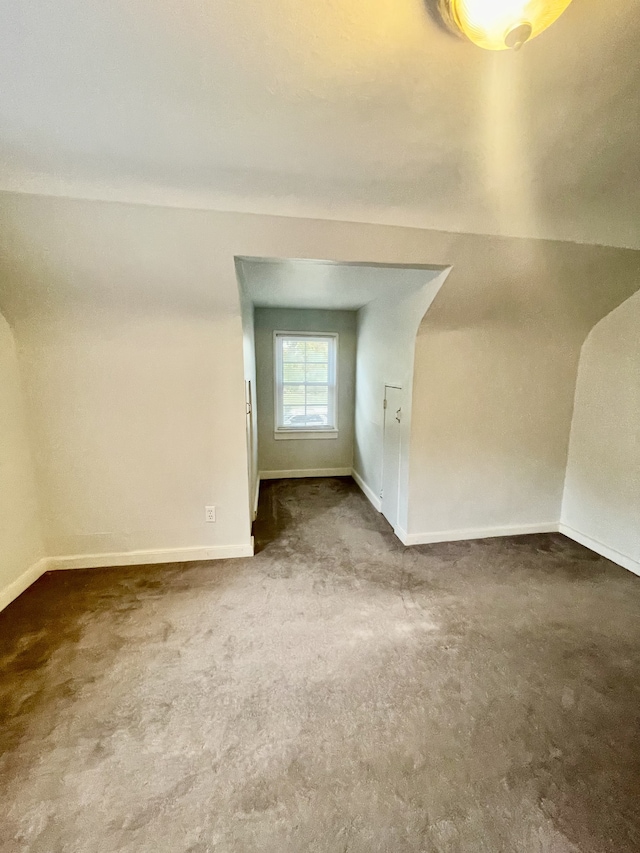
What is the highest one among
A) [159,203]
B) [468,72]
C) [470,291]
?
[468,72]

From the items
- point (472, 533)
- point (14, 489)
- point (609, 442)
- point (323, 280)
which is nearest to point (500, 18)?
point (323, 280)

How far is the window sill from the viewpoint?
4.55m

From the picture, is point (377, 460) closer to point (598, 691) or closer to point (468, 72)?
point (598, 691)

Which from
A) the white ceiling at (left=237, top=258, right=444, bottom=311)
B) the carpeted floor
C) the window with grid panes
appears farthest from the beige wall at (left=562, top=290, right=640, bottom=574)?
the window with grid panes

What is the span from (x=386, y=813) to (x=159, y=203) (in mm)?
2740

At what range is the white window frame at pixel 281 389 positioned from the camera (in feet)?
14.4

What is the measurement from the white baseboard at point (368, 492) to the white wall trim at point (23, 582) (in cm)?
275

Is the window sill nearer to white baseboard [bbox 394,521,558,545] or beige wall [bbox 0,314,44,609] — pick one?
white baseboard [bbox 394,521,558,545]

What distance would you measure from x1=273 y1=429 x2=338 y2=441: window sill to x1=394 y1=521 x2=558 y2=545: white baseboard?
183 cm

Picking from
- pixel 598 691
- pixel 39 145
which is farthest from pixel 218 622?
pixel 39 145

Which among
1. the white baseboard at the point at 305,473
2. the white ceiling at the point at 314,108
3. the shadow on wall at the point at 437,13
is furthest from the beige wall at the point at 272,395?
the shadow on wall at the point at 437,13

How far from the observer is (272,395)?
14.6 ft

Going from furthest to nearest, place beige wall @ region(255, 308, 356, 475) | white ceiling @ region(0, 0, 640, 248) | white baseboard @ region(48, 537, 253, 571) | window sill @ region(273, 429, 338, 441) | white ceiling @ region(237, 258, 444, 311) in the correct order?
window sill @ region(273, 429, 338, 441) → beige wall @ region(255, 308, 356, 475) → white baseboard @ region(48, 537, 253, 571) → white ceiling @ region(237, 258, 444, 311) → white ceiling @ region(0, 0, 640, 248)

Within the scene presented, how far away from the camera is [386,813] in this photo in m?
1.15
